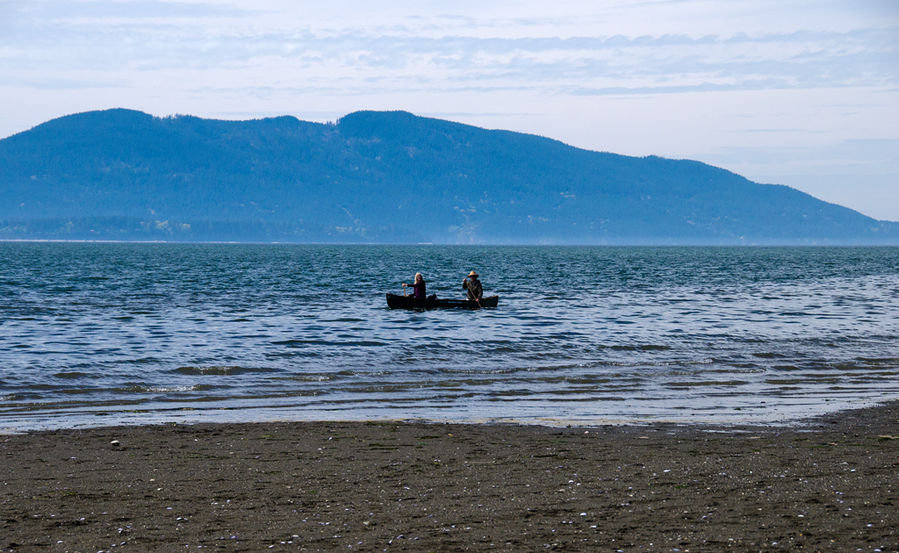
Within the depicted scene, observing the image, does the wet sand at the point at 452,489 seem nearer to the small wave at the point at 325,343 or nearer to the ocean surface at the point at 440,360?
the ocean surface at the point at 440,360

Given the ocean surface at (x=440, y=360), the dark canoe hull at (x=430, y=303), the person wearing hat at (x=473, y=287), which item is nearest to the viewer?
the ocean surface at (x=440, y=360)

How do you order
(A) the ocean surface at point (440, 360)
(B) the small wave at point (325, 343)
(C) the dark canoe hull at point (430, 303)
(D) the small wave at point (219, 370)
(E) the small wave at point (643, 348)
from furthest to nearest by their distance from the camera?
(C) the dark canoe hull at point (430, 303)
(B) the small wave at point (325, 343)
(E) the small wave at point (643, 348)
(D) the small wave at point (219, 370)
(A) the ocean surface at point (440, 360)

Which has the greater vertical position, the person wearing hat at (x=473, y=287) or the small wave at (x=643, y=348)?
the person wearing hat at (x=473, y=287)

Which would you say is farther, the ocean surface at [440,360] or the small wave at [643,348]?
the small wave at [643,348]

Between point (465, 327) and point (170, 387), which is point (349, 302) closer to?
point (465, 327)

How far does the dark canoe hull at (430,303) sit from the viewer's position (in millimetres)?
41156

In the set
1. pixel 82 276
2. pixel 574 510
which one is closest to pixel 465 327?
pixel 574 510

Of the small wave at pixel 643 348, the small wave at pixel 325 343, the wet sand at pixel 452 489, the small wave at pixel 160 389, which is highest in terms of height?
the wet sand at pixel 452 489

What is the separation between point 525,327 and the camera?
3428 cm

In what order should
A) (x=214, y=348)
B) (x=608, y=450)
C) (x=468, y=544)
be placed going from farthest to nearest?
(x=214, y=348), (x=608, y=450), (x=468, y=544)

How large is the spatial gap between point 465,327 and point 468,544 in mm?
25573

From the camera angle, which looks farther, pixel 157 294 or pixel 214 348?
pixel 157 294

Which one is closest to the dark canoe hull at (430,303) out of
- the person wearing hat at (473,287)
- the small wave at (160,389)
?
the person wearing hat at (473,287)

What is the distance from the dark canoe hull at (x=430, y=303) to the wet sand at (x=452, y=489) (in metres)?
26.2
